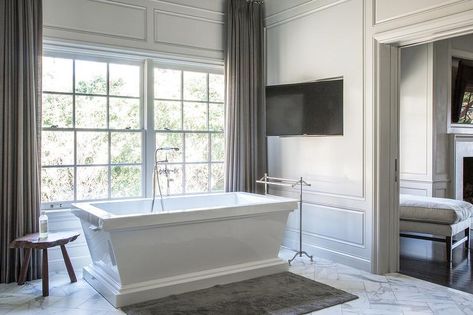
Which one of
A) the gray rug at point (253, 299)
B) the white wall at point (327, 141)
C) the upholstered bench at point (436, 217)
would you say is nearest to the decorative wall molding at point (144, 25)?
the white wall at point (327, 141)

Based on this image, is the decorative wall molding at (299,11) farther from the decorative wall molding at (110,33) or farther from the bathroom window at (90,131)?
the bathroom window at (90,131)

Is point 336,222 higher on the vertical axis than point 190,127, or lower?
lower

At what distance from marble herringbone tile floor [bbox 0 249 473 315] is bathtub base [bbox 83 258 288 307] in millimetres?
83

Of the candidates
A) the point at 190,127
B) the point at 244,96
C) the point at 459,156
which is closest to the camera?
the point at 190,127

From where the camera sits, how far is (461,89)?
6211 millimetres

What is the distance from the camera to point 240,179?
5152 mm

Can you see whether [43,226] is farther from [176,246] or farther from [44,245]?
[176,246]

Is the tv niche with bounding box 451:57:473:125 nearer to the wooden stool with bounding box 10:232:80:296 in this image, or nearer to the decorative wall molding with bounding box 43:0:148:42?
the decorative wall molding with bounding box 43:0:148:42

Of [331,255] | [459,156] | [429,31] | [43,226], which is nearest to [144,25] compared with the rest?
[43,226]

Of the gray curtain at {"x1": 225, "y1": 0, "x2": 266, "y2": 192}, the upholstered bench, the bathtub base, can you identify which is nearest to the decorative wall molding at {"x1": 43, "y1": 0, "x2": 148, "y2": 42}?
the gray curtain at {"x1": 225, "y1": 0, "x2": 266, "y2": 192}

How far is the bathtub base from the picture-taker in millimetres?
3320

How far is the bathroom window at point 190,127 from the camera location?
15.9ft

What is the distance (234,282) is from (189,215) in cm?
78

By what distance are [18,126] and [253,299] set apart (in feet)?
8.06
